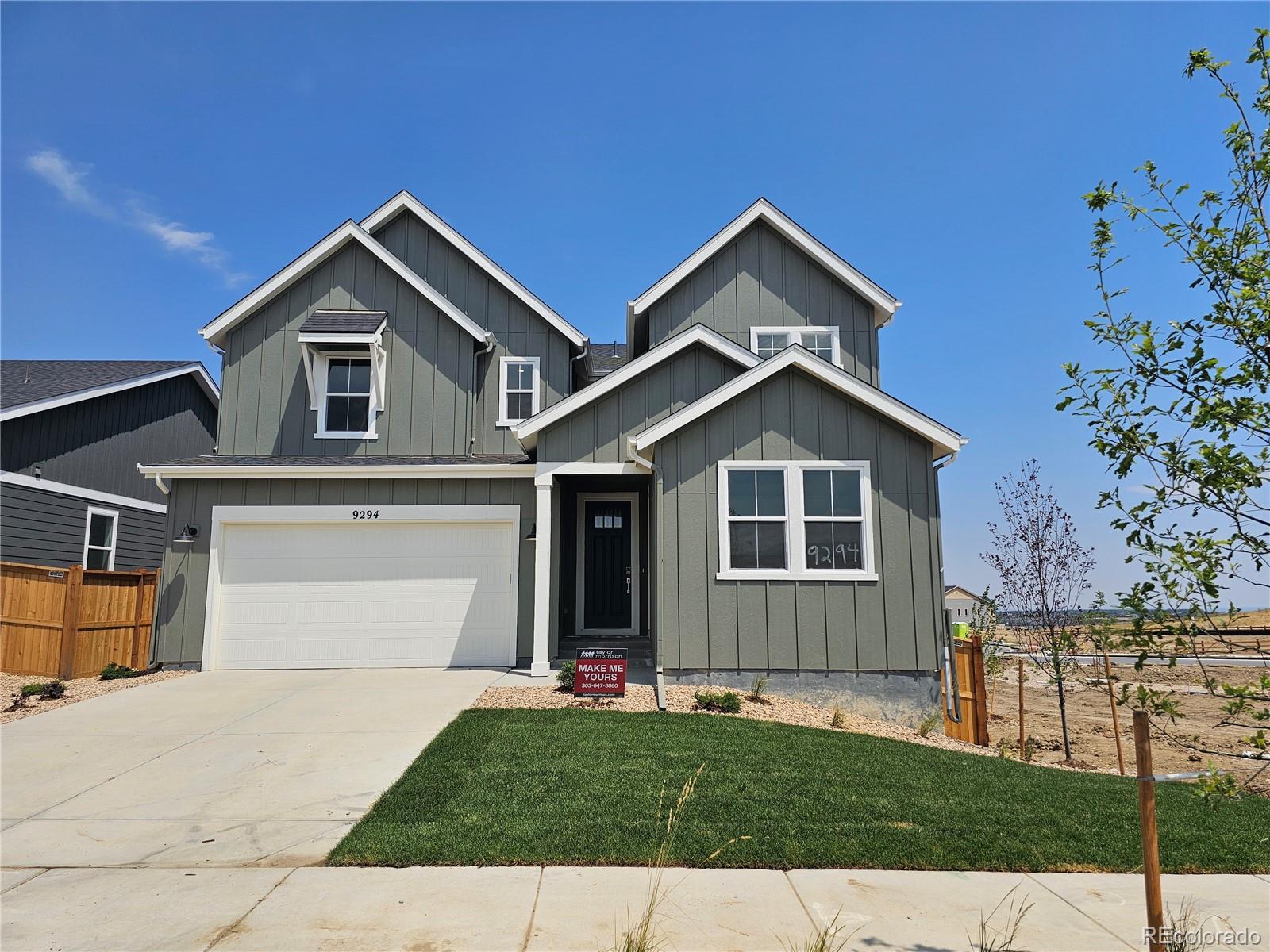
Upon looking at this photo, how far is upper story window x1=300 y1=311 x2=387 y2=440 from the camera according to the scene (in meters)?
13.3

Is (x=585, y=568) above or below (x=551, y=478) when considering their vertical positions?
below

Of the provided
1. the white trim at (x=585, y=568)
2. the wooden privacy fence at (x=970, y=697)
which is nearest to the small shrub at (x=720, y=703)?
the wooden privacy fence at (x=970, y=697)

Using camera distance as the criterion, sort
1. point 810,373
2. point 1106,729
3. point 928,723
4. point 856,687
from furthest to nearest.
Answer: point 1106,729 < point 810,373 < point 856,687 < point 928,723

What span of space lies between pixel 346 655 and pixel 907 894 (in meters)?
10.2

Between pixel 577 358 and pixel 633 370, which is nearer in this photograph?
pixel 633 370

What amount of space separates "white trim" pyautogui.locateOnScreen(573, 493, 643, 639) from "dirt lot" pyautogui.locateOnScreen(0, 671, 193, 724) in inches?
262

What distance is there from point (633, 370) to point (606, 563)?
4.70 meters

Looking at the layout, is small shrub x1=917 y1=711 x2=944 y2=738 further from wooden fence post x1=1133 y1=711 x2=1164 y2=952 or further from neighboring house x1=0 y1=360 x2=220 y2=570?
neighboring house x1=0 y1=360 x2=220 y2=570

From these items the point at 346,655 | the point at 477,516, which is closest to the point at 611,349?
the point at 477,516

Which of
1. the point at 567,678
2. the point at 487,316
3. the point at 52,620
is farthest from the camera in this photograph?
the point at 487,316

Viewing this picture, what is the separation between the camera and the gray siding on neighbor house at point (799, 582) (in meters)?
10.3

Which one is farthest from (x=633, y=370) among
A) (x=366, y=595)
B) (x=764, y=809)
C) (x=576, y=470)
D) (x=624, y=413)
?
(x=764, y=809)

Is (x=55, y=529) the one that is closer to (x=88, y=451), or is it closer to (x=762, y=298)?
(x=88, y=451)

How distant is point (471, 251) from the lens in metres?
14.6
